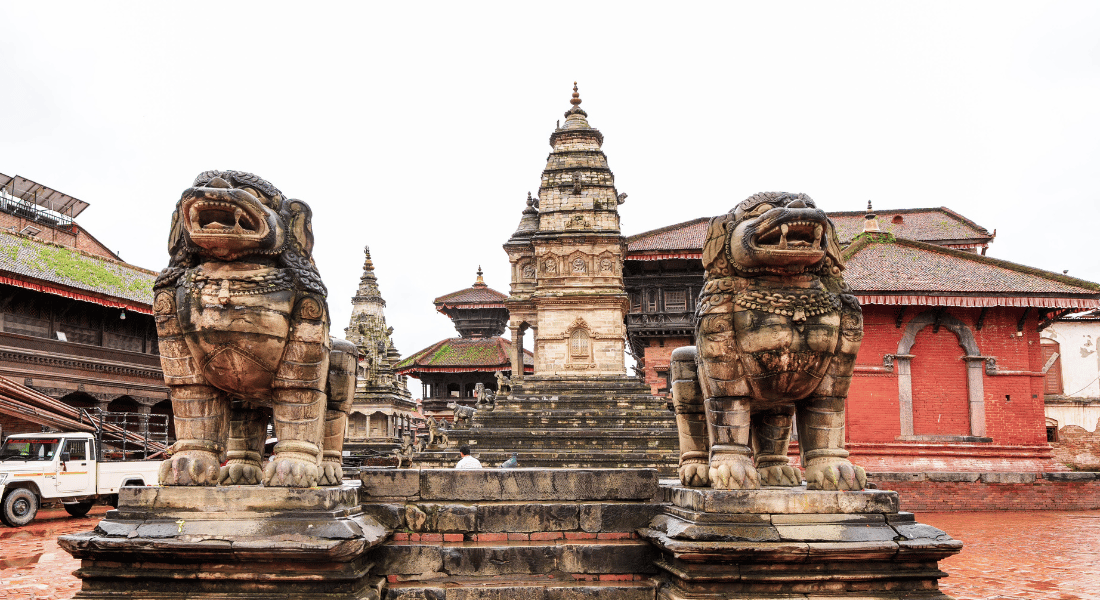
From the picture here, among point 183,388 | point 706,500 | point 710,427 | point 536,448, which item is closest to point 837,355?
Answer: point 710,427

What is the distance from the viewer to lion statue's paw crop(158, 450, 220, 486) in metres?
4.61

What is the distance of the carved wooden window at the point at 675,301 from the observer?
33.3 m

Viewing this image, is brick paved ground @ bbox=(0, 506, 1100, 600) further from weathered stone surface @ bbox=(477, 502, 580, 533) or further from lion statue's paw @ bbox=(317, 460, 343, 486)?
weathered stone surface @ bbox=(477, 502, 580, 533)

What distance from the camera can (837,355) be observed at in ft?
15.8

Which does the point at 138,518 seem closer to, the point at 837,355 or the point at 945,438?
the point at 837,355

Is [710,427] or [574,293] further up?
[574,293]

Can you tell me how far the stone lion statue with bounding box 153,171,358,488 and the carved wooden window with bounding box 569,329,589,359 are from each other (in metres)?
23.6

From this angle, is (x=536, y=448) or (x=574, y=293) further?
(x=574, y=293)

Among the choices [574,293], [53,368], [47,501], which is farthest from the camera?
[574,293]

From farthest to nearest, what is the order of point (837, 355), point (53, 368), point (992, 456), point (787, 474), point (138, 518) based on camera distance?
point (53, 368)
point (992, 456)
point (787, 474)
point (837, 355)
point (138, 518)

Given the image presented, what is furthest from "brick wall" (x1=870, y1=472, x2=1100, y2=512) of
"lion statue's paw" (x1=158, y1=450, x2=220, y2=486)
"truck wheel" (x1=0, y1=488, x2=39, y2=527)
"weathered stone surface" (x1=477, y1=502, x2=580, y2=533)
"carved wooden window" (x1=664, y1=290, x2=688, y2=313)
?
"truck wheel" (x1=0, y1=488, x2=39, y2=527)

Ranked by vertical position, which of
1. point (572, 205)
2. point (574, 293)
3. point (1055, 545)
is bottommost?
point (1055, 545)

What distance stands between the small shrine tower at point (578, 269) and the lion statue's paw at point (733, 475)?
23.3 meters

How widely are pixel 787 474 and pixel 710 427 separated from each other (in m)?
0.75
